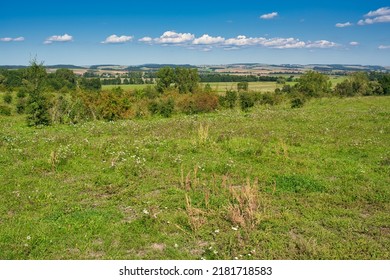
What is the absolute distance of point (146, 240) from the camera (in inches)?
274

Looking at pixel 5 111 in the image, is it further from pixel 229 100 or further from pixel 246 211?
pixel 246 211

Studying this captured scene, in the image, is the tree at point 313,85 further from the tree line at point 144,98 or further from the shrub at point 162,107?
the shrub at point 162,107

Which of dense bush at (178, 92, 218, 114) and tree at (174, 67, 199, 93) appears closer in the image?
dense bush at (178, 92, 218, 114)

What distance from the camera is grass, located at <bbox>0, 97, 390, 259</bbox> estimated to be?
670 centimetres

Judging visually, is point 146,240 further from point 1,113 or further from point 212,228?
point 1,113

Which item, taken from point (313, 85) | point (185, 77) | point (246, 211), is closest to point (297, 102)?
point (313, 85)

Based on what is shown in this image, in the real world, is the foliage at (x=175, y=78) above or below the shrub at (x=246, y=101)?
above

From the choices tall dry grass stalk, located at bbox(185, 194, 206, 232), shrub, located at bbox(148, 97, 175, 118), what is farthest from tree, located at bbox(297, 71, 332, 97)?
tall dry grass stalk, located at bbox(185, 194, 206, 232)

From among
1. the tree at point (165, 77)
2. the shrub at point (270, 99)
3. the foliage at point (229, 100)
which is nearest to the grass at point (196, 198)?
the foliage at point (229, 100)

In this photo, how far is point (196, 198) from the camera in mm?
9133

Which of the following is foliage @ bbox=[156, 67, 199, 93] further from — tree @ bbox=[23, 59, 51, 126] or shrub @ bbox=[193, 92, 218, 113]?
tree @ bbox=[23, 59, 51, 126]

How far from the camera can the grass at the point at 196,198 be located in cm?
670
